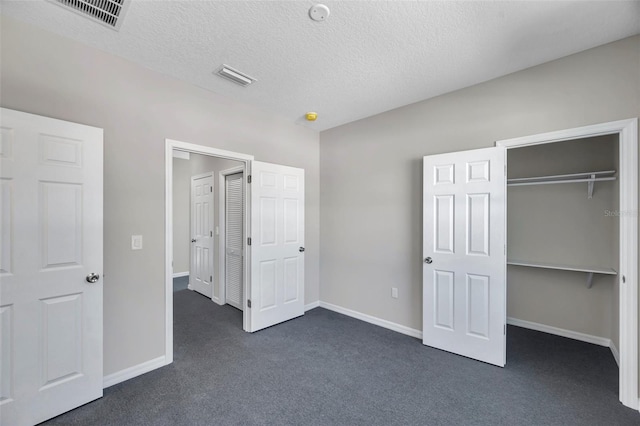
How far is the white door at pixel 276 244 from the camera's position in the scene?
11.0ft

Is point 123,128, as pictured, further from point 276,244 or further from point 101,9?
point 276,244

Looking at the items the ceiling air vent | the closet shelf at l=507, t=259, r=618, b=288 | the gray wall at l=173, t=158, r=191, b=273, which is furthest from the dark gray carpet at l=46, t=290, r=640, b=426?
the gray wall at l=173, t=158, r=191, b=273

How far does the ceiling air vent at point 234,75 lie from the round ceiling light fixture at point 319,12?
1.00 metres

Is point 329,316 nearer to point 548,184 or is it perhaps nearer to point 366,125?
point 366,125

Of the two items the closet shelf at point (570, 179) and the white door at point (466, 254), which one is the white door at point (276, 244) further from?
the closet shelf at point (570, 179)

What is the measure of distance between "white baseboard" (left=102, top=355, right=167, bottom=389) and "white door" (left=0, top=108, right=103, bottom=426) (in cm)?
16

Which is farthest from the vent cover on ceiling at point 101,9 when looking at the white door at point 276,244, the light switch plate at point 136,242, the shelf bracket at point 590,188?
the shelf bracket at point 590,188

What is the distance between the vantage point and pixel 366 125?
3.73m

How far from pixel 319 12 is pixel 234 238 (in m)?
3.19

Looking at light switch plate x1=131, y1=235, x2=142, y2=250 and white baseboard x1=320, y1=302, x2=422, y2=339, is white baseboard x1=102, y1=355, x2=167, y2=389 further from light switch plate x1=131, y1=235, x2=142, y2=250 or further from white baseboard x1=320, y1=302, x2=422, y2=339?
white baseboard x1=320, y1=302, x2=422, y2=339

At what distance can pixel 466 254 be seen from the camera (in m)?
2.74

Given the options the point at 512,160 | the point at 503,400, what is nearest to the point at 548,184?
the point at 512,160

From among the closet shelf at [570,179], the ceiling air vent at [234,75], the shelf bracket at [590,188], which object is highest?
the ceiling air vent at [234,75]

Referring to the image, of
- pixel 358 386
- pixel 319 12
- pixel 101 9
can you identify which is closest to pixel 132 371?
pixel 358 386
